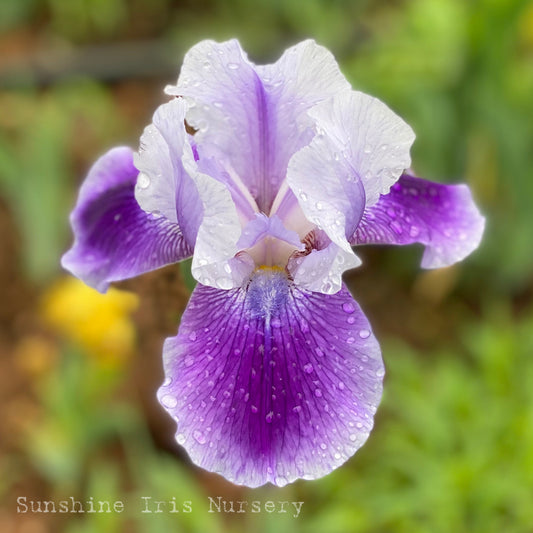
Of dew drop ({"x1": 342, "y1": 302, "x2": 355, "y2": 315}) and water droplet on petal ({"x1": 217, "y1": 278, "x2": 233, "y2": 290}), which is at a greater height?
water droplet on petal ({"x1": 217, "y1": 278, "x2": 233, "y2": 290})

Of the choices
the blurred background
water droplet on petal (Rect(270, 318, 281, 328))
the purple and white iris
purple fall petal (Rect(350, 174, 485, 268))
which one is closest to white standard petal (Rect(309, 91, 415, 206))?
the purple and white iris

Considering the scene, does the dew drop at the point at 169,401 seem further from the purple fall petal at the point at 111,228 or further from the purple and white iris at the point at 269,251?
the purple fall petal at the point at 111,228

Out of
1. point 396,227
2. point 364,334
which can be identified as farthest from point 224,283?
point 396,227

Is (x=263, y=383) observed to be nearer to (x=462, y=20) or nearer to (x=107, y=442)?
(x=107, y=442)

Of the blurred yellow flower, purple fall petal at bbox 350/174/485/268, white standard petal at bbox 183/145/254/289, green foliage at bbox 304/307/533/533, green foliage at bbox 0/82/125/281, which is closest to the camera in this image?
white standard petal at bbox 183/145/254/289

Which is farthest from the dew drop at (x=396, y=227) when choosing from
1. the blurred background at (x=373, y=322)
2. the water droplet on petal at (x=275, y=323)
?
the blurred background at (x=373, y=322)

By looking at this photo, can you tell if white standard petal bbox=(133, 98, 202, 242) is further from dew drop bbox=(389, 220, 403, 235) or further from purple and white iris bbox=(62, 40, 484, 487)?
dew drop bbox=(389, 220, 403, 235)

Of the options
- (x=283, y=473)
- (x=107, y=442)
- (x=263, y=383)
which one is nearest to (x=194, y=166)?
(x=263, y=383)
